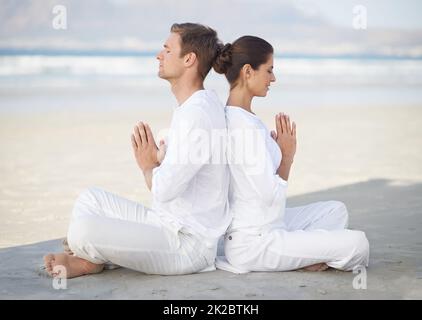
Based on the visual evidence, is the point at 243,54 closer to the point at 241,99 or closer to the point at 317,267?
the point at 241,99

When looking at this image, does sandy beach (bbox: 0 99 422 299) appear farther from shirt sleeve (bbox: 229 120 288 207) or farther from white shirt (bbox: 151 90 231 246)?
shirt sleeve (bbox: 229 120 288 207)

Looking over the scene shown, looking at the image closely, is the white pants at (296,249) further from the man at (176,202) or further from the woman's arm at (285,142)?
the woman's arm at (285,142)

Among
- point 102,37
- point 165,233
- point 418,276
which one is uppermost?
point 102,37

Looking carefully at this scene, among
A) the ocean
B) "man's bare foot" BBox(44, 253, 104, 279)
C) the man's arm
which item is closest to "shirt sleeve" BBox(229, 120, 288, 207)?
the man's arm

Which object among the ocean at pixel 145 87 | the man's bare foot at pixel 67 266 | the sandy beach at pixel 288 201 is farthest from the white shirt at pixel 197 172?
→ the ocean at pixel 145 87

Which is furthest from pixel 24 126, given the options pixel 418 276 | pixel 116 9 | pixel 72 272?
pixel 116 9

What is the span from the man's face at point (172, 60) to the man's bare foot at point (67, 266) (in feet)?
3.97

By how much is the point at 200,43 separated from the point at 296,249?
133 centimetres

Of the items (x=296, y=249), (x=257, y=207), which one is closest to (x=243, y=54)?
(x=257, y=207)

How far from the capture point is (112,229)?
160 inches

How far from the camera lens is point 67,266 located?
4.23 metres

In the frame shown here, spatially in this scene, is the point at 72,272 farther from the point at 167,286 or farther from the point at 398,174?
the point at 398,174

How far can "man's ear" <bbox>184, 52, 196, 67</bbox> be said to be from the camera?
4.20 metres

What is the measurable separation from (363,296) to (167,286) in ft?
3.52
